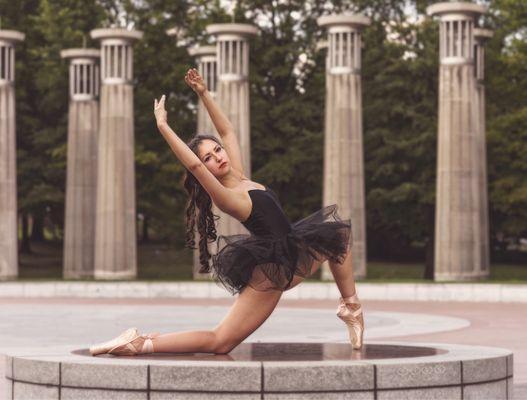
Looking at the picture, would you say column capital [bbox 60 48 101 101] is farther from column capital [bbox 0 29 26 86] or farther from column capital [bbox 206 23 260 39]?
column capital [bbox 206 23 260 39]

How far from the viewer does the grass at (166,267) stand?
53.1 m

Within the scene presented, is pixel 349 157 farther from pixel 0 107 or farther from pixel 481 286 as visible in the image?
pixel 0 107

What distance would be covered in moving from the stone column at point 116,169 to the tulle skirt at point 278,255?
31332 mm

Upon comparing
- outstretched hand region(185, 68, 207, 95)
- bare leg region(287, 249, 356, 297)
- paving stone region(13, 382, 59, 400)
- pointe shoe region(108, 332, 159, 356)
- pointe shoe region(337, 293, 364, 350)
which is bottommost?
paving stone region(13, 382, 59, 400)

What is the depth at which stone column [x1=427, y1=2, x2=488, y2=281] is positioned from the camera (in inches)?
1539

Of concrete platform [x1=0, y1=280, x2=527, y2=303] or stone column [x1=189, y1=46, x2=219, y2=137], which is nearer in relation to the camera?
concrete platform [x1=0, y1=280, x2=527, y2=303]

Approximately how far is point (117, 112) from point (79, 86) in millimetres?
4103

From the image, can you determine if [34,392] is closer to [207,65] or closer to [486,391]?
[486,391]

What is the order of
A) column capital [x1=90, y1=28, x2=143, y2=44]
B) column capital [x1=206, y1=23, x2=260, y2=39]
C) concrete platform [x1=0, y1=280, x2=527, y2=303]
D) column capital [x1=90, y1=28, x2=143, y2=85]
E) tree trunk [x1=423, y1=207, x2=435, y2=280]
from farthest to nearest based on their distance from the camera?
tree trunk [x1=423, y1=207, x2=435, y2=280], column capital [x1=90, y1=28, x2=143, y2=85], column capital [x1=90, y1=28, x2=143, y2=44], column capital [x1=206, y1=23, x2=260, y2=39], concrete platform [x1=0, y1=280, x2=527, y2=303]

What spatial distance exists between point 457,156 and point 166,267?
81.5 feet

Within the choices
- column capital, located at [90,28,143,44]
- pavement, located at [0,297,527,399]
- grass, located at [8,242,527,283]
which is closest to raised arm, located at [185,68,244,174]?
pavement, located at [0,297,527,399]

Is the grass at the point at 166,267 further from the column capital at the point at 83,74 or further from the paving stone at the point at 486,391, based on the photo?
the paving stone at the point at 486,391

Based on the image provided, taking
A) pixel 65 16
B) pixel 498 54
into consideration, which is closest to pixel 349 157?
pixel 498 54

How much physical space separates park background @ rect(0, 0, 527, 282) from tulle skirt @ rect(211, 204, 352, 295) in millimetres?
35478
